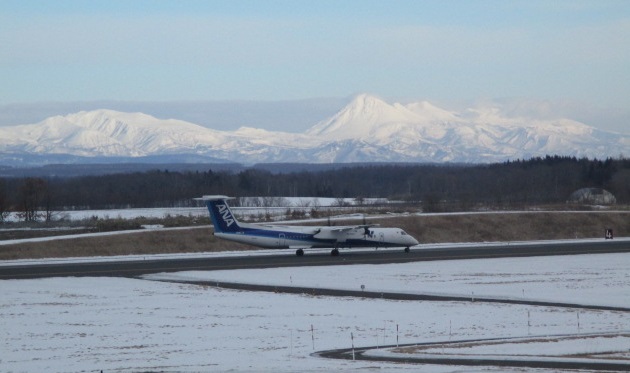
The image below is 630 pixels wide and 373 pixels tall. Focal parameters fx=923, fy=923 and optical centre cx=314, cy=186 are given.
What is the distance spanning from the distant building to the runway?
148 feet

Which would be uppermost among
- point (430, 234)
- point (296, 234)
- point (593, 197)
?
point (593, 197)

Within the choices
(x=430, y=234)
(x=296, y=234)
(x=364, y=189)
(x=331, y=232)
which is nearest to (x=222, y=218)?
(x=296, y=234)

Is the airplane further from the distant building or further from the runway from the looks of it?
the distant building

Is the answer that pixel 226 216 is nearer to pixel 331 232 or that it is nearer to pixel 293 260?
pixel 293 260

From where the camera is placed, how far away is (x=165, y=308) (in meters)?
32.9

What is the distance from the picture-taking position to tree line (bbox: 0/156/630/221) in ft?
388

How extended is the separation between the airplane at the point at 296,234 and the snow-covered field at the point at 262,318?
8.41 metres

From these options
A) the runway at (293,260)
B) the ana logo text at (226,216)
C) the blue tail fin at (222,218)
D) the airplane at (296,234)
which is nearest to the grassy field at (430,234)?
the runway at (293,260)

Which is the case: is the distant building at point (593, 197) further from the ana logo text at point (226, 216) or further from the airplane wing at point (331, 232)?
the ana logo text at point (226, 216)

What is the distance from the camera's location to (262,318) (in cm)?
3041

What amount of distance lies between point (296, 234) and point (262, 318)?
25.0 m

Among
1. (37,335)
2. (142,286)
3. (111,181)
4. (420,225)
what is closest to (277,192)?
(111,181)

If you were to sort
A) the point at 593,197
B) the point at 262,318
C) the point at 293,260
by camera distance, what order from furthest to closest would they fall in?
the point at 593,197 → the point at 293,260 → the point at 262,318

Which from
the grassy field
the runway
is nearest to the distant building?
the grassy field
